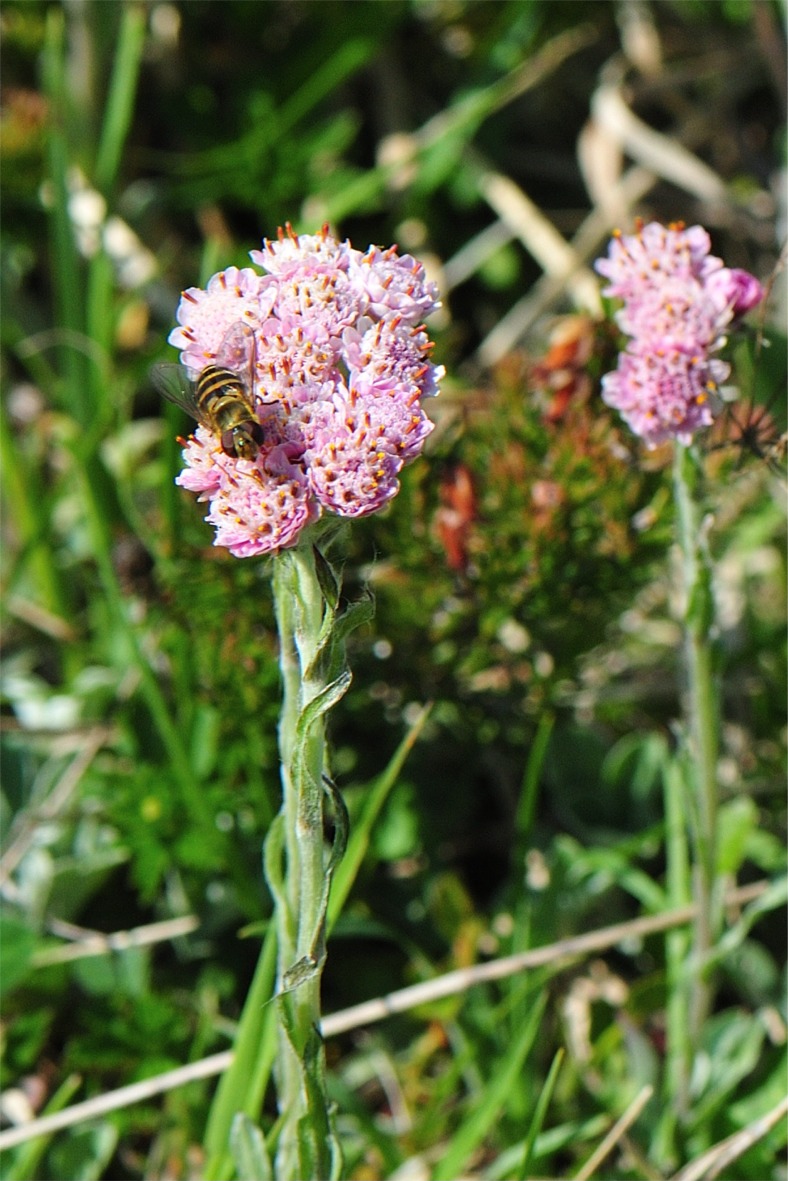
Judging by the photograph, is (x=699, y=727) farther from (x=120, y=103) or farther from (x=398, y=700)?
(x=120, y=103)

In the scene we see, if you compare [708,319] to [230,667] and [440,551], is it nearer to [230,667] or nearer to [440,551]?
[440,551]

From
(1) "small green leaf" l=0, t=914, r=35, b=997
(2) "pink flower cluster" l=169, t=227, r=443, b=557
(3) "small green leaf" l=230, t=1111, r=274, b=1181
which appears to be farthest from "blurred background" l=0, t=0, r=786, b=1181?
(2) "pink flower cluster" l=169, t=227, r=443, b=557

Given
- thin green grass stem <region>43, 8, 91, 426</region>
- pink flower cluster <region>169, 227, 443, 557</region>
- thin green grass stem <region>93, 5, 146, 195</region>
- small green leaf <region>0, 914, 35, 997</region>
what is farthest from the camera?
thin green grass stem <region>93, 5, 146, 195</region>

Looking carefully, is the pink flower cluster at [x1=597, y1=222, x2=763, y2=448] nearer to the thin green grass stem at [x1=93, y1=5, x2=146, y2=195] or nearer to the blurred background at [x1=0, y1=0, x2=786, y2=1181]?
the blurred background at [x1=0, y1=0, x2=786, y2=1181]

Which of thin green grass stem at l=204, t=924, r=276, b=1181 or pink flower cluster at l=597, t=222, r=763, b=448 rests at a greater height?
pink flower cluster at l=597, t=222, r=763, b=448

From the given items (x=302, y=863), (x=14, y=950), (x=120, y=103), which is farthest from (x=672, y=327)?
(x=120, y=103)

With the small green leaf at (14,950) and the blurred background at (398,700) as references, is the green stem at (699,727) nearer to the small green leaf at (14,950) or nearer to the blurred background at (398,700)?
the blurred background at (398,700)

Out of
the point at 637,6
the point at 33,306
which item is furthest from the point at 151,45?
the point at 637,6
